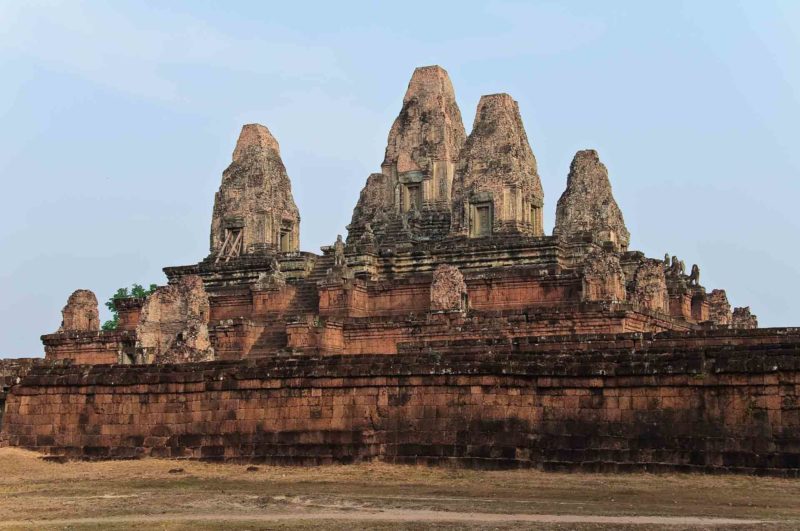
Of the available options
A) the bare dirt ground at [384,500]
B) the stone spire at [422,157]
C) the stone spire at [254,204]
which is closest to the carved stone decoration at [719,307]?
the stone spire at [422,157]

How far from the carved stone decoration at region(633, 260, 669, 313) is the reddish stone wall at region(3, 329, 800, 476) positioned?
47.0ft

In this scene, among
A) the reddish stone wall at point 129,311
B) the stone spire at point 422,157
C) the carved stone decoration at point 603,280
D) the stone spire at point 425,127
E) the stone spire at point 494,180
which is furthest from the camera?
the stone spire at point 425,127

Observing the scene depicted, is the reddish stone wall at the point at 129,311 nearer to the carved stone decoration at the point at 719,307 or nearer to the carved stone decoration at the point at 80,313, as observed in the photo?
the carved stone decoration at the point at 80,313

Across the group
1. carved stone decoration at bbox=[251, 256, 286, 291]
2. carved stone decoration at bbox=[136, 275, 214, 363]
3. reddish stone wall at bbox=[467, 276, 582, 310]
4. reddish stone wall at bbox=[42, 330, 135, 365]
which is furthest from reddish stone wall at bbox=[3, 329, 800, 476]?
carved stone decoration at bbox=[251, 256, 286, 291]

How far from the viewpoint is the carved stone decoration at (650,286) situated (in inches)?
1494

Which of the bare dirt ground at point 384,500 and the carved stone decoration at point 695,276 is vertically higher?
the carved stone decoration at point 695,276

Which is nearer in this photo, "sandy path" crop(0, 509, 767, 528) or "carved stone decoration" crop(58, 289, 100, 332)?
"sandy path" crop(0, 509, 767, 528)

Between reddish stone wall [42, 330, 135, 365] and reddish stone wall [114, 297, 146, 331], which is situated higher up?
reddish stone wall [114, 297, 146, 331]

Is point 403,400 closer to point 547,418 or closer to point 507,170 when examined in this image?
point 547,418

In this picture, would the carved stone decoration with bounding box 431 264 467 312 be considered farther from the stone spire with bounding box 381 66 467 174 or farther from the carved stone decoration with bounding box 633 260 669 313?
the stone spire with bounding box 381 66 467 174

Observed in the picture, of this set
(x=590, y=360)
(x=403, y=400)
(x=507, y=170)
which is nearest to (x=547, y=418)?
(x=590, y=360)

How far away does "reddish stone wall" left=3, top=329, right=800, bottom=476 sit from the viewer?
792 inches

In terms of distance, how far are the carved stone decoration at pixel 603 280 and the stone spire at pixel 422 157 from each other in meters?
11.2

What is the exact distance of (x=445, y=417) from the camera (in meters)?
22.4
